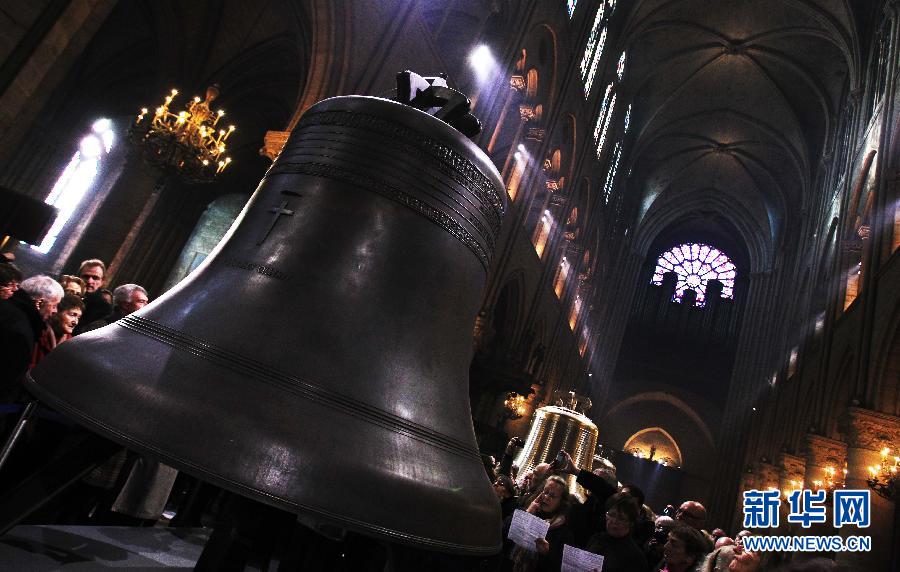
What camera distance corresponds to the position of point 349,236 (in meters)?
1.14

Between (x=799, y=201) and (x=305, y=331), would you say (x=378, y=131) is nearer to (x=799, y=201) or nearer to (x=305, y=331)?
(x=305, y=331)

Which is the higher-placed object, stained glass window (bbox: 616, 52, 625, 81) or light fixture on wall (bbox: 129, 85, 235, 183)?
stained glass window (bbox: 616, 52, 625, 81)

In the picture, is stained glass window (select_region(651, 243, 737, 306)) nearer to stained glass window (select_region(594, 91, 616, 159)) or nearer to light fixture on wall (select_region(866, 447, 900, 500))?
stained glass window (select_region(594, 91, 616, 159))

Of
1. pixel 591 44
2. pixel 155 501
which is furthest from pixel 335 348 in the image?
pixel 591 44

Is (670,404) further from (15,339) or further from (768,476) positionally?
(15,339)

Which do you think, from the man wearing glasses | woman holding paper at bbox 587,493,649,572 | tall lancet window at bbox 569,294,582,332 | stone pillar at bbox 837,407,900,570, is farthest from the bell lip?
tall lancet window at bbox 569,294,582,332

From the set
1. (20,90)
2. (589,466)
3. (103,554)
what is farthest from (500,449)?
(103,554)

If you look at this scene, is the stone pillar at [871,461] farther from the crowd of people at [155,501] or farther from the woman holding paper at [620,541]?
the woman holding paper at [620,541]

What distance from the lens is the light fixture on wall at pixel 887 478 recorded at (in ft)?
24.4

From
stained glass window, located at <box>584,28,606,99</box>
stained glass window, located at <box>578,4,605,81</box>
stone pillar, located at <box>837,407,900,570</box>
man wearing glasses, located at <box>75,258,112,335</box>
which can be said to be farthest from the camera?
stained glass window, located at <box>584,28,606,99</box>

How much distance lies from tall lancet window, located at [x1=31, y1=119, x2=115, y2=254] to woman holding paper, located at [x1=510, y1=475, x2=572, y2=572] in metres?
13.2

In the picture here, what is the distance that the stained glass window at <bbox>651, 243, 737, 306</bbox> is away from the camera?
98.4 feet

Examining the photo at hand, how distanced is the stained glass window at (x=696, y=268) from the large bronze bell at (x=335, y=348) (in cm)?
3114

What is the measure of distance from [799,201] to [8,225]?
2549 centimetres
